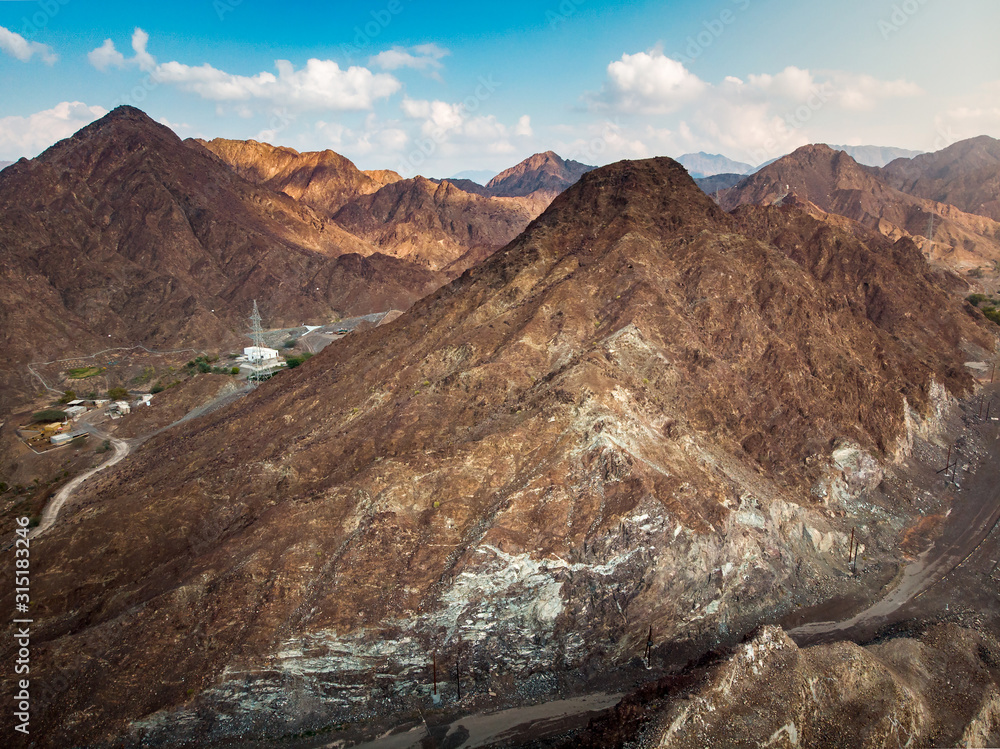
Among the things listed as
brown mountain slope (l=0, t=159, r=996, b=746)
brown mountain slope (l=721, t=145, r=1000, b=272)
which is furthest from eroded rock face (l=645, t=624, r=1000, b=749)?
brown mountain slope (l=721, t=145, r=1000, b=272)

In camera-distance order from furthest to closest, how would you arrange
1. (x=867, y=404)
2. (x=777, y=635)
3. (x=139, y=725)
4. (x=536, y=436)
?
1. (x=867, y=404)
2. (x=536, y=436)
3. (x=139, y=725)
4. (x=777, y=635)

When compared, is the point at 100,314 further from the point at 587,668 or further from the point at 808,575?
the point at 808,575

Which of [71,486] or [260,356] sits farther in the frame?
[260,356]

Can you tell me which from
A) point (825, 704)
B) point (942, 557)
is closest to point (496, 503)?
point (825, 704)

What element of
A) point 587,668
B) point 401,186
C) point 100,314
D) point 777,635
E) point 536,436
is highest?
point 401,186

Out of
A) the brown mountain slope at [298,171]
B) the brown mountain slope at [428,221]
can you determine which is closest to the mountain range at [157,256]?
the brown mountain slope at [428,221]

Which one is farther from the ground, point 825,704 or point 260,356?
point 260,356

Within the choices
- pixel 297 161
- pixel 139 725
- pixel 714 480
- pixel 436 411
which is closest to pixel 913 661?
pixel 714 480

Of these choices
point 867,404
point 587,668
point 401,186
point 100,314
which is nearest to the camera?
point 587,668

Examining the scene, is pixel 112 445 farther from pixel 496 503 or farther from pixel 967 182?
pixel 967 182
